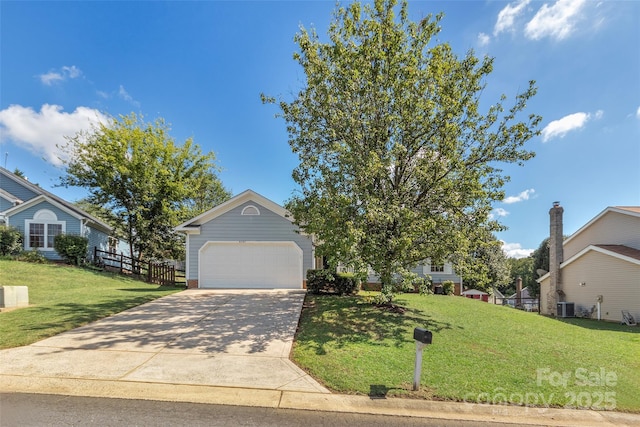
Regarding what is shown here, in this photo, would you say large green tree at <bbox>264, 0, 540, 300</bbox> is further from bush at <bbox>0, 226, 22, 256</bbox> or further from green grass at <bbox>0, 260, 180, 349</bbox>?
bush at <bbox>0, 226, 22, 256</bbox>

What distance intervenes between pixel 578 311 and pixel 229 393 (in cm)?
1973

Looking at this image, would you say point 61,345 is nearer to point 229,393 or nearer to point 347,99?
point 229,393

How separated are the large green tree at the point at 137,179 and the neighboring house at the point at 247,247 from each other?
25.8 ft

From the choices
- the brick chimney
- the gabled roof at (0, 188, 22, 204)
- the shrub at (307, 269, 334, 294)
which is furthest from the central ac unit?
the gabled roof at (0, 188, 22, 204)

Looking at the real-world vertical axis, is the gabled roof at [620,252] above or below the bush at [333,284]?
above

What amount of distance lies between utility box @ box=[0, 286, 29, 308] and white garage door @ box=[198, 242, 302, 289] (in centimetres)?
630

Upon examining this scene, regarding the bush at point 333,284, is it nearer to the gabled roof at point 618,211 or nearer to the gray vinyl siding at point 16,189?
the gabled roof at point 618,211

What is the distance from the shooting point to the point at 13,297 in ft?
29.6

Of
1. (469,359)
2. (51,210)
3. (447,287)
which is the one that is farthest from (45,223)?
(447,287)

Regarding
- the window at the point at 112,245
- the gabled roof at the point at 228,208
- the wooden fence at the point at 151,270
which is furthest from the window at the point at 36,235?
the gabled roof at the point at 228,208

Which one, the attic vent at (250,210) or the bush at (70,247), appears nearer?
the attic vent at (250,210)

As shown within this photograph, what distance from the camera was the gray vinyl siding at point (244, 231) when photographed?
14.7 meters

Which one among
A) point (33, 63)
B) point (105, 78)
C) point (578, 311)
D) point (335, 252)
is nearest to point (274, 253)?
point (335, 252)

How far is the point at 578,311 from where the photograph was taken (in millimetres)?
16688
